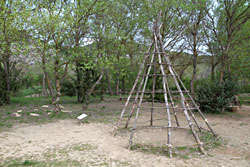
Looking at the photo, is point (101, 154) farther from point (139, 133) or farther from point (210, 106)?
point (210, 106)

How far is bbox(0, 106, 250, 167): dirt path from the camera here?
4605 millimetres

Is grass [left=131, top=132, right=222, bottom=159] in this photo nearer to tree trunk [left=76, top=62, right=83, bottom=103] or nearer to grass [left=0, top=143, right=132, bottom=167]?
grass [left=0, top=143, right=132, bottom=167]

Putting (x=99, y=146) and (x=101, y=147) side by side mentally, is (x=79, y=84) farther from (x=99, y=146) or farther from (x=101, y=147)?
(x=101, y=147)

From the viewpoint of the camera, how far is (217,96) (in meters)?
11.4

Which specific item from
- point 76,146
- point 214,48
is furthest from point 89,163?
point 214,48

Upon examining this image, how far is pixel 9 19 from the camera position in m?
8.02

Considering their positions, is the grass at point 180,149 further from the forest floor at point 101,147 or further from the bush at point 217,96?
the bush at point 217,96

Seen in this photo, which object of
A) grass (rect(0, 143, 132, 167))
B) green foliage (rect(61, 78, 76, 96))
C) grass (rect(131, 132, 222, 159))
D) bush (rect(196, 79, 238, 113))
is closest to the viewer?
grass (rect(0, 143, 132, 167))

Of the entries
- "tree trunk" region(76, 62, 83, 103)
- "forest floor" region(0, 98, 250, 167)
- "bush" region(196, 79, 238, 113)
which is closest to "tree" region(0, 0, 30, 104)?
"forest floor" region(0, 98, 250, 167)

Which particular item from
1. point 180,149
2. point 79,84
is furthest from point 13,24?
point 180,149

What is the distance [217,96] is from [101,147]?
8147 mm

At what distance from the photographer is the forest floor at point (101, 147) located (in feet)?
15.1

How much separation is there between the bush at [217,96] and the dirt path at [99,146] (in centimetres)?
280

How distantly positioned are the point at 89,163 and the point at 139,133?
2.94 meters
